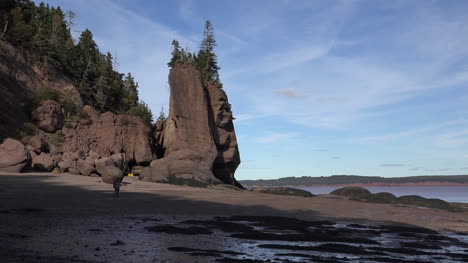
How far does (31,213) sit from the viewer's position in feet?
42.6

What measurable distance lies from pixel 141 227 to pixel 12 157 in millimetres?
21250

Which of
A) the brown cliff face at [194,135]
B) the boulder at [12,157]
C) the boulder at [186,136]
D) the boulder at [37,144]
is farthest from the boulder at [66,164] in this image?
the brown cliff face at [194,135]

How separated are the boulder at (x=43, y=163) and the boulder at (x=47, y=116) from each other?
4632 mm

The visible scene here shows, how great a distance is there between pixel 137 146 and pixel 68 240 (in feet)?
106

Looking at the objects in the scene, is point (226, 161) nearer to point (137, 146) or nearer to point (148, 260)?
point (137, 146)

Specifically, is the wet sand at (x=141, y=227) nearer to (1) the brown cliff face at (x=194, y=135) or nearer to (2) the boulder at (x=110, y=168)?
(2) the boulder at (x=110, y=168)

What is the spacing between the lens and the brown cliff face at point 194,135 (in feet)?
117

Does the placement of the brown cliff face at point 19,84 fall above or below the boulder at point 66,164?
above

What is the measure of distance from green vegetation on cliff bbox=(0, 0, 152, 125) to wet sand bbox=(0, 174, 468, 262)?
1012 inches

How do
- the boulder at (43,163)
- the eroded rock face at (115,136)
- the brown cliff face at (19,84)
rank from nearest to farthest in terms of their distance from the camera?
the boulder at (43,163) → the brown cliff face at (19,84) → the eroded rock face at (115,136)

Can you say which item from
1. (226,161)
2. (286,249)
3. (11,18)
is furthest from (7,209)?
(11,18)

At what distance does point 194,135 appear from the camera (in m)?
39.5

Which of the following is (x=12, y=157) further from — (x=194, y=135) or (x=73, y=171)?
(x=194, y=135)

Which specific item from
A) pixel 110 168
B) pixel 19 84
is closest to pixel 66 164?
pixel 110 168
